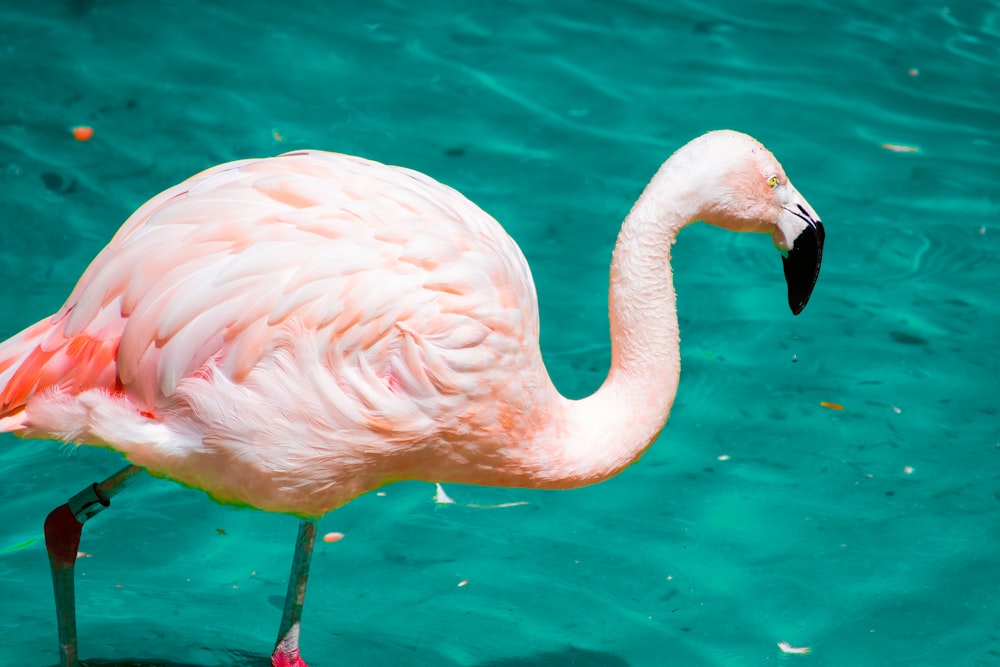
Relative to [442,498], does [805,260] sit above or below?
above

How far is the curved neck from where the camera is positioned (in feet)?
11.8

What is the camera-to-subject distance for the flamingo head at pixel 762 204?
11.7 ft

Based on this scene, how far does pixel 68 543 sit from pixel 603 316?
9.11 ft

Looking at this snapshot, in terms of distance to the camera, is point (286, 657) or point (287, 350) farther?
point (286, 657)

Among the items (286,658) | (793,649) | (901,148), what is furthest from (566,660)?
(901,148)

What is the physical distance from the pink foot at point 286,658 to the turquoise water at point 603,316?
24 cm

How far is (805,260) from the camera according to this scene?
3.75 metres

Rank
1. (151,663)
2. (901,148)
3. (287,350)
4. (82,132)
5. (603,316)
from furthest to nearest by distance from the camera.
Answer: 1. (901,148)
2. (82,132)
3. (603,316)
4. (151,663)
5. (287,350)

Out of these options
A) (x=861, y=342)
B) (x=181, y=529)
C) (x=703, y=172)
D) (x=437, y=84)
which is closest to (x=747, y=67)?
(x=437, y=84)

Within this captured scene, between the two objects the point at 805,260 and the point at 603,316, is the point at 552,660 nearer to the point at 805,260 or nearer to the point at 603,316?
the point at 805,260

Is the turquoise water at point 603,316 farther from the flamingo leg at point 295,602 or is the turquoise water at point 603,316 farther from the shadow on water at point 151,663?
the flamingo leg at point 295,602

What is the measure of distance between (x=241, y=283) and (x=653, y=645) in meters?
1.98

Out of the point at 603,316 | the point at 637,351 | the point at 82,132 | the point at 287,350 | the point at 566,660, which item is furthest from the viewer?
the point at 82,132

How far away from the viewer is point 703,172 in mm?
3572
